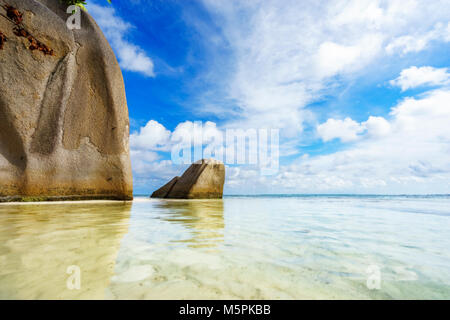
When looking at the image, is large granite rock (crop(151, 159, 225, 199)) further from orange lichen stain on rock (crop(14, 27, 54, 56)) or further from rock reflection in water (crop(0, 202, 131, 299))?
rock reflection in water (crop(0, 202, 131, 299))

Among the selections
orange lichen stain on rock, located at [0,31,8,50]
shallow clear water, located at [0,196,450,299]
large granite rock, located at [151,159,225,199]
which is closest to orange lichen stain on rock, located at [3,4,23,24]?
orange lichen stain on rock, located at [0,31,8,50]

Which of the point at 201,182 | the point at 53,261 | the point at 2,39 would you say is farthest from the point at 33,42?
the point at 201,182

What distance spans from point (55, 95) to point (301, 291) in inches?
333

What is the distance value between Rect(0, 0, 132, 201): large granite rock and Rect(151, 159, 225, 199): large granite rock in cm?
590

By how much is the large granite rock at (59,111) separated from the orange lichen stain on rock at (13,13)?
0.10m

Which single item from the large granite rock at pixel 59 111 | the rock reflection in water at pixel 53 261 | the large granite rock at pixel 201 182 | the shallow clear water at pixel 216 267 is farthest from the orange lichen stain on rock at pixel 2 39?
the large granite rock at pixel 201 182

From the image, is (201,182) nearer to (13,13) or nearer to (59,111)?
(59,111)

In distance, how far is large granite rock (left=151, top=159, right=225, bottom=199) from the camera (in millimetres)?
13852

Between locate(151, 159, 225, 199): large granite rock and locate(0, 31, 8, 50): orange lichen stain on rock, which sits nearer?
locate(0, 31, 8, 50): orange lichen stain on rock

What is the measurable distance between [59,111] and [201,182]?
27.6 feet

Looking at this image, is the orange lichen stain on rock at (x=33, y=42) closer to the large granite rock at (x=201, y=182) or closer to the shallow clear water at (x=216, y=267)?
the shallow clear water at (x=216, y=267)

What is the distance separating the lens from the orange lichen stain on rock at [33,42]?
629 cm
